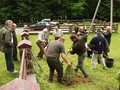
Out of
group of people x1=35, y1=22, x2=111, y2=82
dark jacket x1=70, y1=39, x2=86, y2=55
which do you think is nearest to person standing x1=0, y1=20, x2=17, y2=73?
group of people x1=35, y1=22, x2=111, y2=82

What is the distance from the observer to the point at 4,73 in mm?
7332

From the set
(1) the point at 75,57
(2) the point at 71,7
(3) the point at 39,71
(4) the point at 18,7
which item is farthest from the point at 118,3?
(3) the point at 39,71

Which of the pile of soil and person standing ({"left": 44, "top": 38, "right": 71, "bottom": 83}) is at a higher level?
person standing ({"left": 44, "top": 38, "right": 71, "bottom": 83})

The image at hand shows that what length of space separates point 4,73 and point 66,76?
2251mm

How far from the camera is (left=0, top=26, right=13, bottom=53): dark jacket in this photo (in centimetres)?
659

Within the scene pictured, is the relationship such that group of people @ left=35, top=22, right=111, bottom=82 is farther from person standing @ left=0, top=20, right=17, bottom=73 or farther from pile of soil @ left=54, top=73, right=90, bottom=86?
person standing @ left=0, top=20, right=17, bottom=73

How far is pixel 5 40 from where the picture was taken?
6.59 metres

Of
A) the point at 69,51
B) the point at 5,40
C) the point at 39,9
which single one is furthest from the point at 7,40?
the point at 39,9

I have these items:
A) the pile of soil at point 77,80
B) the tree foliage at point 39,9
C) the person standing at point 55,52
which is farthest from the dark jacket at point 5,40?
the tree foliage at point 39,9

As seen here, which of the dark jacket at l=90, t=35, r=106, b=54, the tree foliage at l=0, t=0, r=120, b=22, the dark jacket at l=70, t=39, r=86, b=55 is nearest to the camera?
the dark jacket at l=70, t=39, r=86, b=55

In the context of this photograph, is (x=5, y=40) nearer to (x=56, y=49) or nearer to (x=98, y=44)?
(x=56, y=49)

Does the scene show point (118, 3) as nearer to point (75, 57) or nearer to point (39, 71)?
point (75, 57)

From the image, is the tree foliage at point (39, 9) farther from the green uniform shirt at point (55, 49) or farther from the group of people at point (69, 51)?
the green uniform shirt at point (55, 49)

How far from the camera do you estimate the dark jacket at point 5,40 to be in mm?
6594
